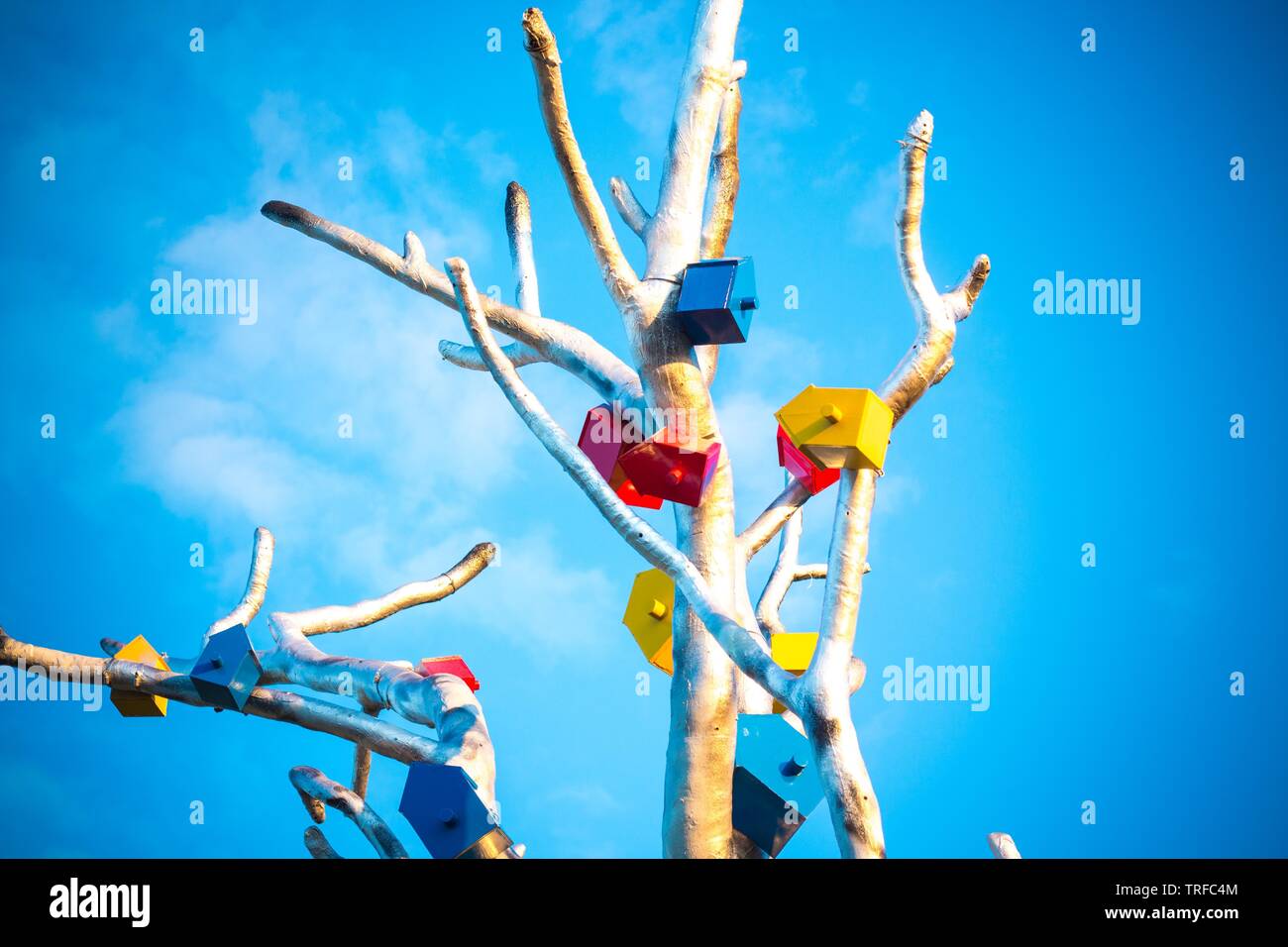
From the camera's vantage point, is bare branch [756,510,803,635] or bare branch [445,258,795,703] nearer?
bare branch [445,258,795,703]

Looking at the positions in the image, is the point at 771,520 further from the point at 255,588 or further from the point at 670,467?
the point at 255,588

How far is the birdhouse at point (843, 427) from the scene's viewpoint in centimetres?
358

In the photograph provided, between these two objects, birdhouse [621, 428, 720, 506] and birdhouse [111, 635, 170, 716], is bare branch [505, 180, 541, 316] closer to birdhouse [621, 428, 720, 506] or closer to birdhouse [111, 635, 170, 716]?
birdhouse [621, 428, 720, 506]

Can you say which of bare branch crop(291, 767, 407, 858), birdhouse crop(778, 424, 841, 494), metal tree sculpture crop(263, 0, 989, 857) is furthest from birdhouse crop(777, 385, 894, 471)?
bare branch crop(291, 767, 407, 858)

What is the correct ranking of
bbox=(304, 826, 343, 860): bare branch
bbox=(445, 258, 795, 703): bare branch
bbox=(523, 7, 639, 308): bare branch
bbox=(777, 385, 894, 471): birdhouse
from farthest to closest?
1. bbox=(523, 7, 639, 308): bare branch
2. bbox=(304, 826, 343, 860): bare branch
3. bbox=(777, 385, 894, 471): birdhouse
4. bbox=(445, 258, 795, 703): bare branch

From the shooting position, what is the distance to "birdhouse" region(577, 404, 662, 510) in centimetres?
444

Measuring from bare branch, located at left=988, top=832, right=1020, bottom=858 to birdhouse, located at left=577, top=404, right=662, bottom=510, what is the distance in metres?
1.45

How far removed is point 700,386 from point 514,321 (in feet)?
2.44

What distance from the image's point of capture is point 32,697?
181 inches

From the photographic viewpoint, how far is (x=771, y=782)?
12.9 ft

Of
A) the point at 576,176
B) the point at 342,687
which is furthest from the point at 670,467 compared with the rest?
the point at 342,687
